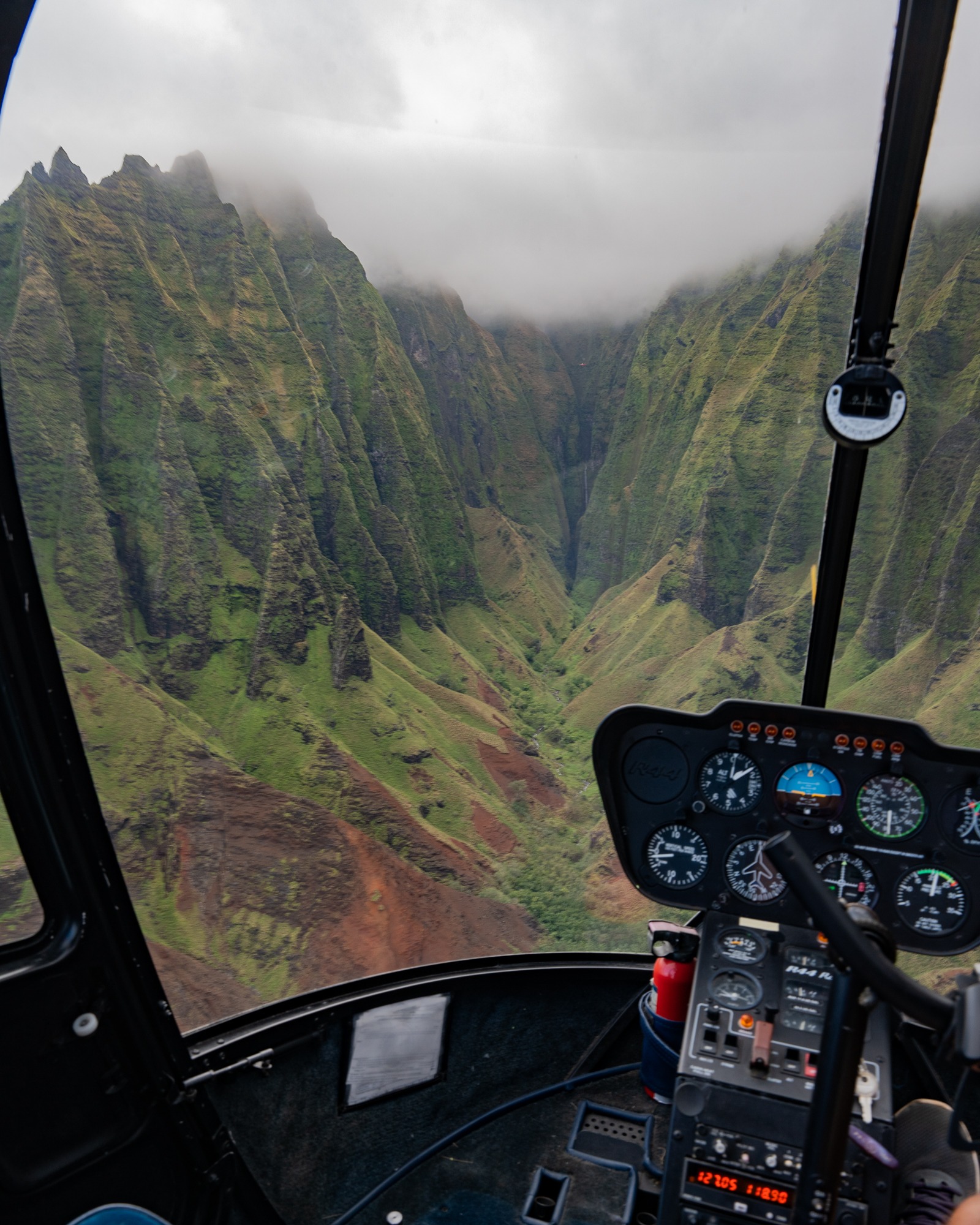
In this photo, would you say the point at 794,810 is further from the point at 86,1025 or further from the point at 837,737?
the point at 86,1025

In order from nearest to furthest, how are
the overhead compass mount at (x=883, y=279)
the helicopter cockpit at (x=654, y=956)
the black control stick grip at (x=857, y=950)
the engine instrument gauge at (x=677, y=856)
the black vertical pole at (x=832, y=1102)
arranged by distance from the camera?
the black control stick grip at (x=857, y=950)
the black vertical pole at (x=832, y=1102)
the helicopter cockpit at (x=654, y=956)
the overhead compass mount at (x=883, y=279)
the engine instrument gauge at (x=677, y=856)

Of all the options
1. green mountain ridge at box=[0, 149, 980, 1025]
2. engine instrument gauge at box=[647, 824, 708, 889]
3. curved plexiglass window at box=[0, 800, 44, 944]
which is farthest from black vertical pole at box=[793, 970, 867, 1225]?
curved plexiglass window at box=[0, 800, 44, 944]

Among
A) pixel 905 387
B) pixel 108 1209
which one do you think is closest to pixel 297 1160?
pixel 108 1209

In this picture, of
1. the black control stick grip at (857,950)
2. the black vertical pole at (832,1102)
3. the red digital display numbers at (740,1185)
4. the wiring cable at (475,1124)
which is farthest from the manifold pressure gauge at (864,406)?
the wiring cable at (475,1124)

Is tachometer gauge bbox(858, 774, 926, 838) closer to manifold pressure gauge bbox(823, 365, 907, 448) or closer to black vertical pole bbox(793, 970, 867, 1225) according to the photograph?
manifold pressure gauge bbox(823, 365, 907, 448)

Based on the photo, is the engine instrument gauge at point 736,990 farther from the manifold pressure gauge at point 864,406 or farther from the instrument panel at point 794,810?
the manifold pressure gauge at point 864,406

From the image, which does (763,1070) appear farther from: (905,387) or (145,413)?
(145,413)
